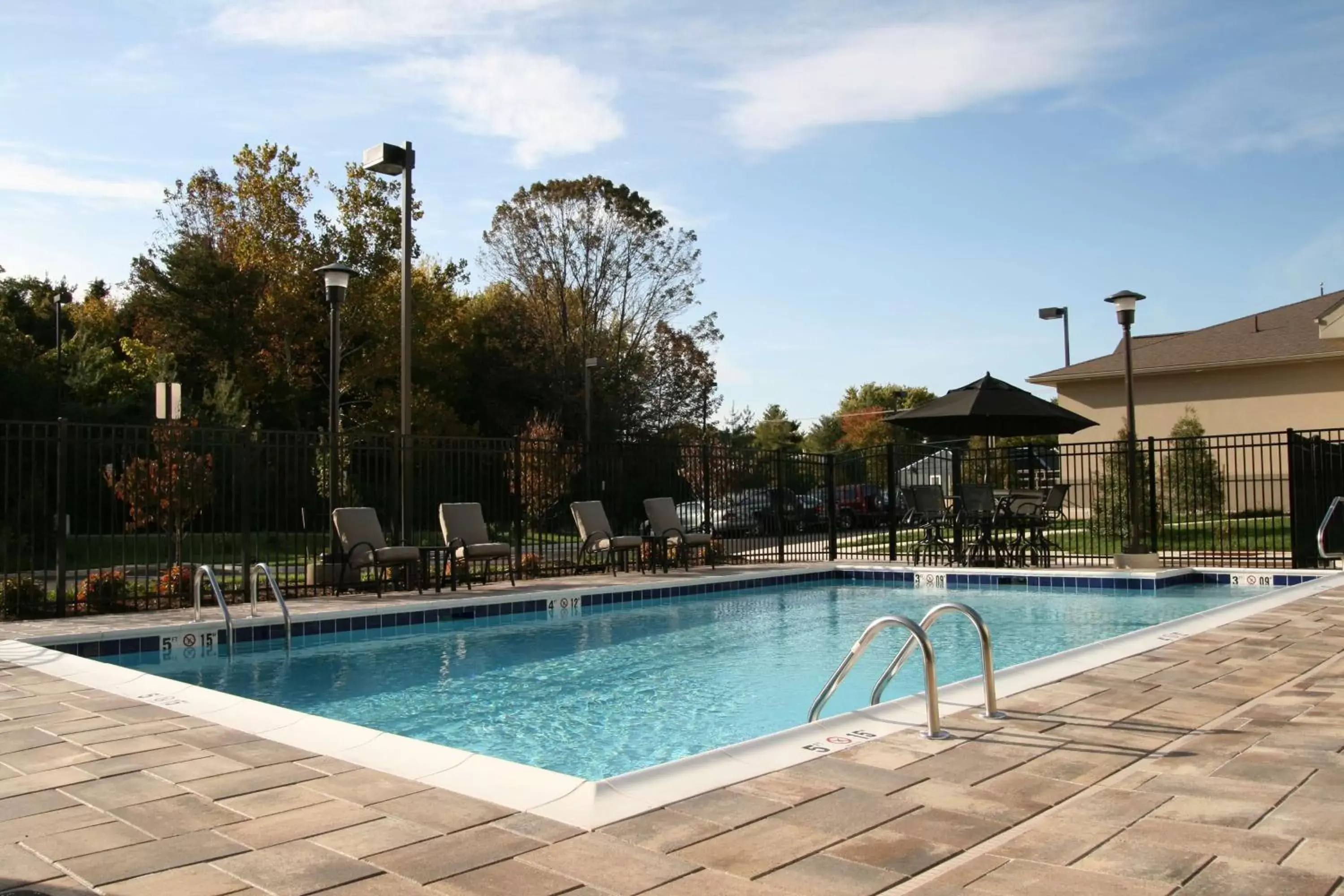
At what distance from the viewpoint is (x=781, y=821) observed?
122 inches

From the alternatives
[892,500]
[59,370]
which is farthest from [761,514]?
[59,370]

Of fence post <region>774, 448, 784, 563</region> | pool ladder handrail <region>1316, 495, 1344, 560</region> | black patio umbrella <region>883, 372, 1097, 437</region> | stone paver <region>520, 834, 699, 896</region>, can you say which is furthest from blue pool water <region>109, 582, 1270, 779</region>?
fence post <region>774, 448, 784, 563</region>

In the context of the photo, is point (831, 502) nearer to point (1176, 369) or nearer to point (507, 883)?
point (1176, 369)

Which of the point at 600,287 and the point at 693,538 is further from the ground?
the point at 600,287

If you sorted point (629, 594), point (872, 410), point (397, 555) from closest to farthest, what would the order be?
point (397, 555) < point (629, 594) < point (872, 410)

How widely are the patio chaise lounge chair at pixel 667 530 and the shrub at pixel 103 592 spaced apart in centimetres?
638

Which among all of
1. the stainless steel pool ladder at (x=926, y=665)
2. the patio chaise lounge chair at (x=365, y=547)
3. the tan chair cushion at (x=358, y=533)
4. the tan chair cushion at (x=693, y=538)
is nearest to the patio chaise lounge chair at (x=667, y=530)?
the tan chair cushion at (x=693, y=538)

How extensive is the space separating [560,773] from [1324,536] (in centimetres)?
1065

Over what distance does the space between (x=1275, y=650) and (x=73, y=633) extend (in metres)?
8.33

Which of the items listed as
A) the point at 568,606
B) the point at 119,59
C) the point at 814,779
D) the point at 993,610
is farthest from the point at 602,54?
the point at 814,779

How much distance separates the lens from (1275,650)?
6.13m

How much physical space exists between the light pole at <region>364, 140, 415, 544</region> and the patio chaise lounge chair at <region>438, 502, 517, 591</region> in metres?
0.44

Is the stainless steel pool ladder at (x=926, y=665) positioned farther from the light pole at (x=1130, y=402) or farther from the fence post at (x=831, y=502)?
the fence post at (x=831, y=502)

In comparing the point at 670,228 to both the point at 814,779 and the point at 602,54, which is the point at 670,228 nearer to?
the point at 602,54
